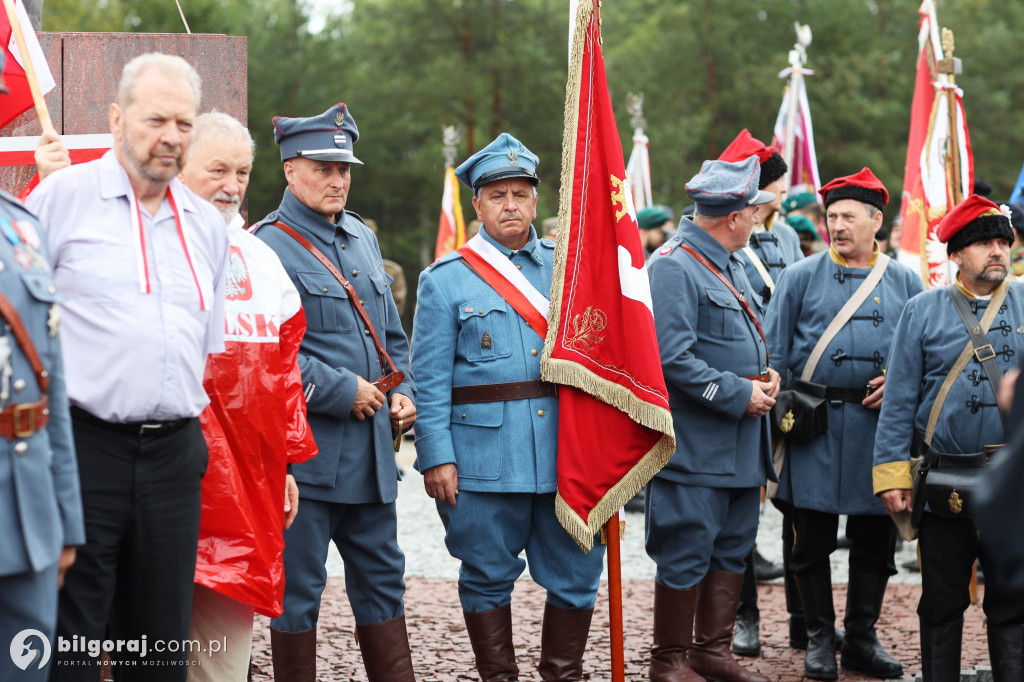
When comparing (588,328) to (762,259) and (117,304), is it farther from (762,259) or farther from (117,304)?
(762,259)

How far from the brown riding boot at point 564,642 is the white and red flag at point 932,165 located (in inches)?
155

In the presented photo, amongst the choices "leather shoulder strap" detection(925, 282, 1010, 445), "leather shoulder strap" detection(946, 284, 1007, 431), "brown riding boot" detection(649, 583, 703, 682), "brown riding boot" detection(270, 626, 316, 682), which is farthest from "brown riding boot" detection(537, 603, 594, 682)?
"leather shoulder strap" detection(946, 284, 1007, 431)

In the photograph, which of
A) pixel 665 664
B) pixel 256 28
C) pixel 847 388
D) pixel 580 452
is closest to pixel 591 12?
pixel 580 452

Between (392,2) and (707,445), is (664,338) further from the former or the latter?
(392,2)

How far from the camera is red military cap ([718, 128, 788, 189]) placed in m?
5.80

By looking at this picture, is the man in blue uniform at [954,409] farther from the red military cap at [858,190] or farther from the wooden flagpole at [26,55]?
the wooden flagpole at [26,55]

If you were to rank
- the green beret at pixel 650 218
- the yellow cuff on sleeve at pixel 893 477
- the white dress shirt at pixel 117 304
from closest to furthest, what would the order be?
the white dress shirt at pixel 117 304, the yellow cuff on sleeve at pixel 893 477, the green beret at pixel 650 218

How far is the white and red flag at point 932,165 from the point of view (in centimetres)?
786

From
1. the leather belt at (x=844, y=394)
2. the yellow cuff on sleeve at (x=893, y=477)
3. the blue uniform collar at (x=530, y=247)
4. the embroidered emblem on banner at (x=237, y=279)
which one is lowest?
the yellow cuff on sleeve at (x=893, y=477)

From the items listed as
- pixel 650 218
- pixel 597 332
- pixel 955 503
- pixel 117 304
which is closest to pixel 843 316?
pixel 955 503

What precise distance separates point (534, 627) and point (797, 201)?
14.3ft

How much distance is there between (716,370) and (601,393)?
741mm

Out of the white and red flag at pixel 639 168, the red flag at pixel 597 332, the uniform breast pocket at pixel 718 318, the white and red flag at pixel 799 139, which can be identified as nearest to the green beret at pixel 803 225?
the white and red flag at pixel 799 139

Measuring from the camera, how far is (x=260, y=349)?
3957 millimetres
